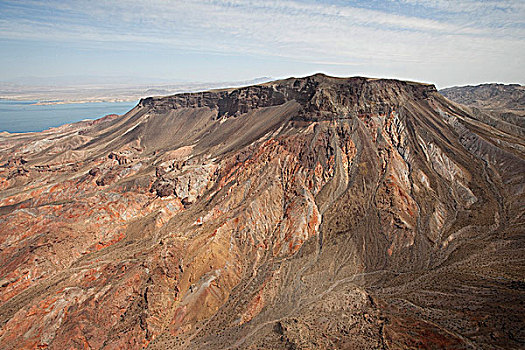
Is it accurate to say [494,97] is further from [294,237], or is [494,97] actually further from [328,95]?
[294,237]

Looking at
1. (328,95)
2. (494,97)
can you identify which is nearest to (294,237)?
(328,95)

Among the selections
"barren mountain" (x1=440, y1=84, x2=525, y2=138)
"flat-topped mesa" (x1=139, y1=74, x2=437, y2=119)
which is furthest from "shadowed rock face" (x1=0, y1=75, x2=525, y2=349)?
"barren mountain" (x1=440, y1=84, x2=525, y2=138)

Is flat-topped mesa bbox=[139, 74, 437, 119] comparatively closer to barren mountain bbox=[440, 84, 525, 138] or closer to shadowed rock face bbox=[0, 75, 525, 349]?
shadowed rock face bbox=[0, 75, 525, 349]

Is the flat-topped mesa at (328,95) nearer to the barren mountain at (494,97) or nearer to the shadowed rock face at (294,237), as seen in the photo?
the shadowed rock face at (294,237)

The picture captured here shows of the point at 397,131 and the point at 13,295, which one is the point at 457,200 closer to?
the point at 397,131

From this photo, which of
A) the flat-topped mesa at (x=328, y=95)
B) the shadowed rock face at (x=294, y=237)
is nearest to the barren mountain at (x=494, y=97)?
the flat-topped mesa at (x=328, y=95)

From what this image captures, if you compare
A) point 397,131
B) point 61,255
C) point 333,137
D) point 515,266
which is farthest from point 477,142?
point 61,255
